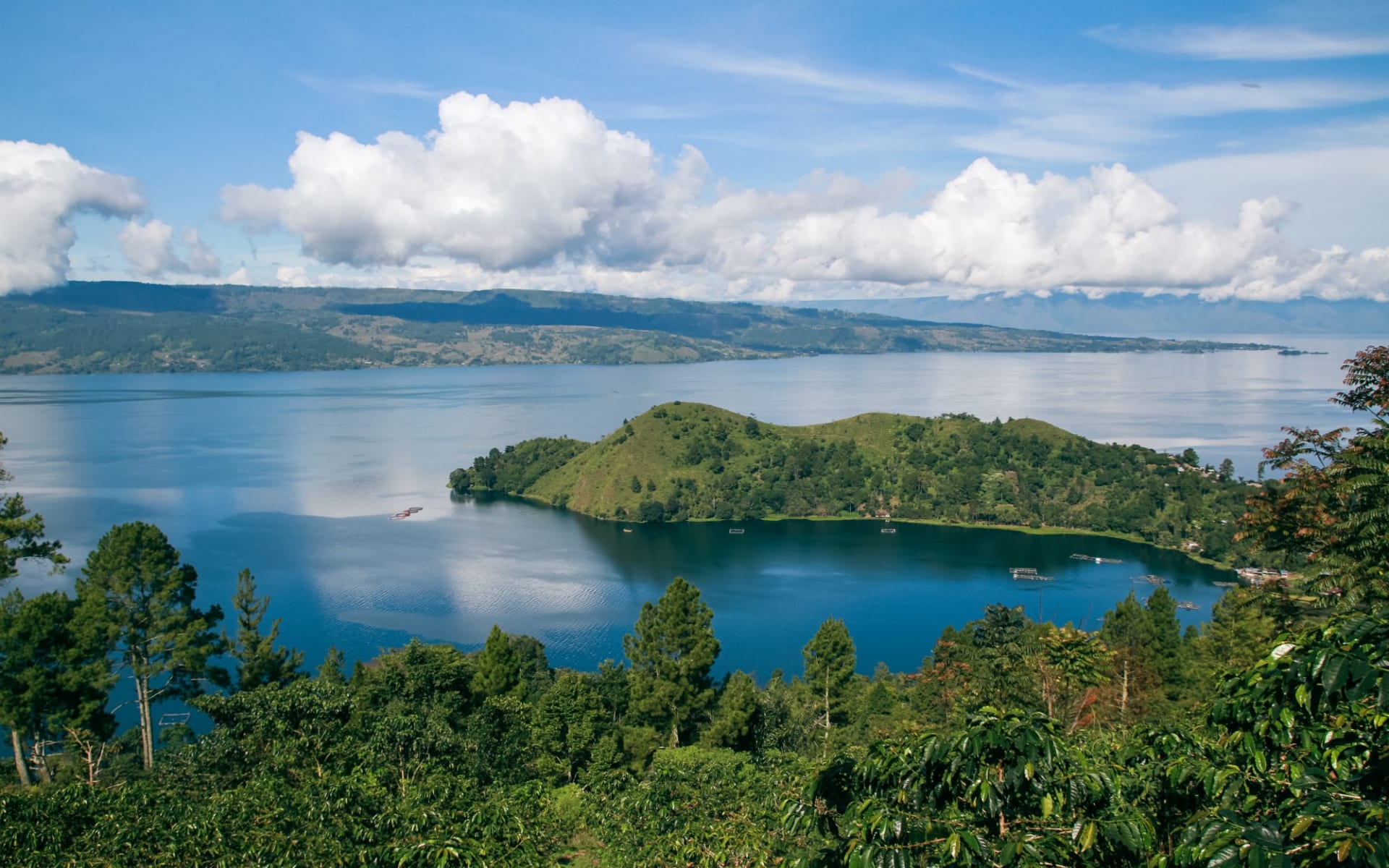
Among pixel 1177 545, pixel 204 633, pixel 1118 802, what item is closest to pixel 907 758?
pixel 1118 802

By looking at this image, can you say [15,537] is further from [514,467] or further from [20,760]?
[514,467]

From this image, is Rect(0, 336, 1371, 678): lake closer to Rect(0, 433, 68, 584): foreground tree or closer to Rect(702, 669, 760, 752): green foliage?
Rect(702, 669, 760, 752): green foliage

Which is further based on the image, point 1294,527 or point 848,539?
point 848,539

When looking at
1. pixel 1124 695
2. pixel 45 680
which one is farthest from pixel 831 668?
pixel 45 680

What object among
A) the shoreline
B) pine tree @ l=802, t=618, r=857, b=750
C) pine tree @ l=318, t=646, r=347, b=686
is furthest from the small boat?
pine tree @ l=318, t=646, r=347, b=686

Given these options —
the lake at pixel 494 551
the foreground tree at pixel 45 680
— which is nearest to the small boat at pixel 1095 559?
the lake at pixel 494 551

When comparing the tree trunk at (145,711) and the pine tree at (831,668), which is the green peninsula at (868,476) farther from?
the tree trunk at (145,711)

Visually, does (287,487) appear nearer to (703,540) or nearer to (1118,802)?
(703,540)
